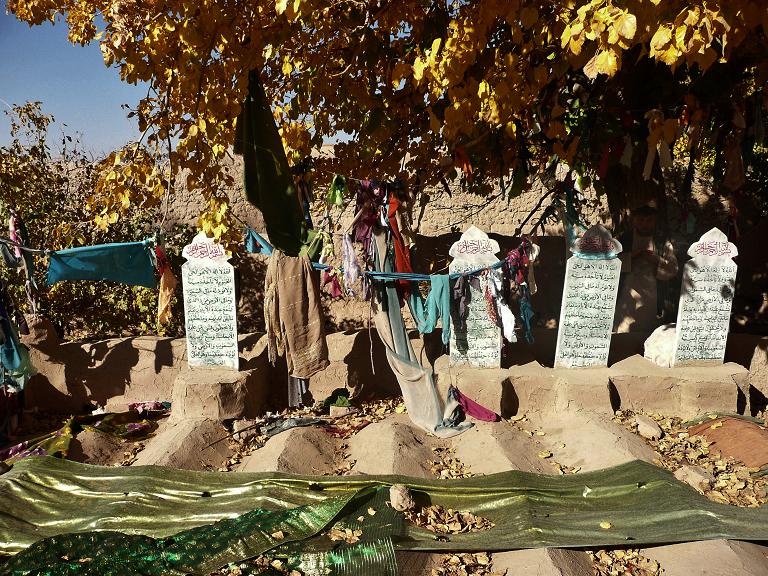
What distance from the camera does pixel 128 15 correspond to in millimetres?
5297

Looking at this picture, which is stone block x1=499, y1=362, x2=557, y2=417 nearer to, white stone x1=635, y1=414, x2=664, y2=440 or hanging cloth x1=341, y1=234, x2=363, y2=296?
white stone x1=635, y1=414, x2=664, y2=440

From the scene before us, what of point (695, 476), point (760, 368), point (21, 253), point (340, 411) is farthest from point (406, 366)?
point (21, 253)

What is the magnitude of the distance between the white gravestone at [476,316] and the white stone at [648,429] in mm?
1520

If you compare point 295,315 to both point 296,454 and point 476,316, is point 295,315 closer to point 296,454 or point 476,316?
point 296,454

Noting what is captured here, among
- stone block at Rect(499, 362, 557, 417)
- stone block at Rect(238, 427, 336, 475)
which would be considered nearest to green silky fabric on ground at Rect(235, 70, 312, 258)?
stone block at Rect(238, 427, 336, 475)

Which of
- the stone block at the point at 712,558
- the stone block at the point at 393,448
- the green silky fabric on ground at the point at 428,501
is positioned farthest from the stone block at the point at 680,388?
the stone block at the point at 712,558

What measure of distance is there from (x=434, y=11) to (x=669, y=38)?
3396mm

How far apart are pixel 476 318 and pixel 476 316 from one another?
2cm

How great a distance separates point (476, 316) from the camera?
7.35 m

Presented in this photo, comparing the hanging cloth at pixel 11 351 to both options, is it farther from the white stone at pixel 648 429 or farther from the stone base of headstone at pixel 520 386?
the white stone at pixel 648 429

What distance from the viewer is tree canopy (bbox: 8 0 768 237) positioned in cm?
405

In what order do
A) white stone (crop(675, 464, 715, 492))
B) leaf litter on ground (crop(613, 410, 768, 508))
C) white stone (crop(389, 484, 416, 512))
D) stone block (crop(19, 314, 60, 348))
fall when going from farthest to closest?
stone block (crop(19, 314, 60, 348)) → white stone (crop(675, 464, 715, 492)) → leaf litter on ground (crop(613, 410, 768, 508)) → white stone (crop(389, 484, 416, 512))

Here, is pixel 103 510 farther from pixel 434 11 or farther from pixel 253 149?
pixel 434 11

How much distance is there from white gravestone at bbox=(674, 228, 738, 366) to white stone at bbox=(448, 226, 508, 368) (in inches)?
77.1
